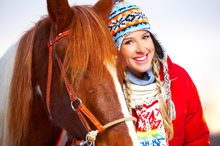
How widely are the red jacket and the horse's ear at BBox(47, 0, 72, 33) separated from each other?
0.84 metres

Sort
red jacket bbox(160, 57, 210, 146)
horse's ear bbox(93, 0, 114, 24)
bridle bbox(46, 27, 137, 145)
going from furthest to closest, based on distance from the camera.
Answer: red jacket bbox(160, 57, 210, 146) → horse's ear bbox(93, 0, 114, 24) → bridle bbox(46, 27, 137, 145)

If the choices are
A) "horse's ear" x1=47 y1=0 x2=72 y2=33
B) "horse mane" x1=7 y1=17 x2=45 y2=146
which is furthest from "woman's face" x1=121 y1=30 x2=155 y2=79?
"horse mane" x1=7 y1=17 x2=45 y2=146

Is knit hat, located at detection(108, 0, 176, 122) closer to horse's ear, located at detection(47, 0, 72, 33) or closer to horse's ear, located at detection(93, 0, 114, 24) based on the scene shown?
horse's ear, located at detection(93, 0, 114, 24)

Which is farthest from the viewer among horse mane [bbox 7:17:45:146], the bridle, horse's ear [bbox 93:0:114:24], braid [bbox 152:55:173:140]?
braid [bbox 152:55:173:140]

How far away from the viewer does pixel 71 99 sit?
1.02 meters

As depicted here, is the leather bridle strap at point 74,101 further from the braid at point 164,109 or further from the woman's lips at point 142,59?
the braid at point 164,109

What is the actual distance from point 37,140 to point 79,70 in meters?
0.58

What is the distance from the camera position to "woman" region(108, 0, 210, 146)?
4.65ft

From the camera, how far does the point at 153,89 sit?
1.54 metres

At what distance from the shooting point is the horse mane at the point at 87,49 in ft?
3.28

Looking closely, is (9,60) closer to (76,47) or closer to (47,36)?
(47,36)

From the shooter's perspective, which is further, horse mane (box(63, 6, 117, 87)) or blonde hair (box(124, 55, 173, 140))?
blonde hair (box(124, 55, 173, 140))

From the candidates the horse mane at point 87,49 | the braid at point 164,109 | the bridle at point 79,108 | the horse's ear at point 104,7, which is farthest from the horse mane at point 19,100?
the braid at point 164,109

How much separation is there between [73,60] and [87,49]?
0.09 m
